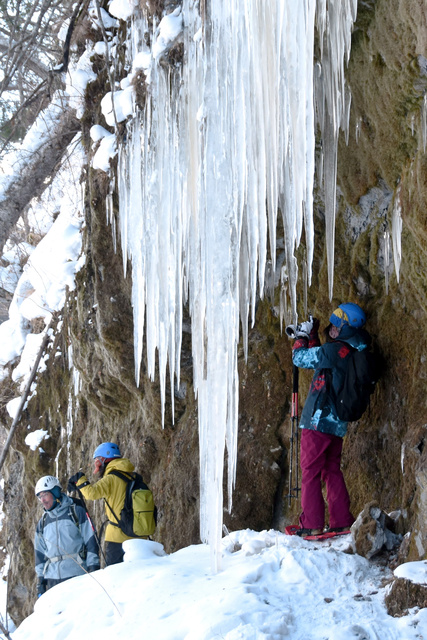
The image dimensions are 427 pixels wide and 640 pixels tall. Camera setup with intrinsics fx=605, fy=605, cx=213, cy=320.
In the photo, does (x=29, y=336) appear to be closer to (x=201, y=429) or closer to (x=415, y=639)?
(x=201, y=429)

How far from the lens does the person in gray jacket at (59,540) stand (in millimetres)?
4793

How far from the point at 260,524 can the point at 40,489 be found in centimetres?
197

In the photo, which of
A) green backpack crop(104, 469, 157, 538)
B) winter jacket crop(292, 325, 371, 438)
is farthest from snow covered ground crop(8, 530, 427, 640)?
green backpack crop(104, 469, 157, 538)

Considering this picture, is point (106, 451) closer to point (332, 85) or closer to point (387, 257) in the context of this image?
point (387, 257)

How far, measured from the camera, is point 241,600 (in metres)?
2.87

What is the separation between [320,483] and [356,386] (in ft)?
2.36

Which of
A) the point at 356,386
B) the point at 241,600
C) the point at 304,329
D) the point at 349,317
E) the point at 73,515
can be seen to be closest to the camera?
the point at 241,600

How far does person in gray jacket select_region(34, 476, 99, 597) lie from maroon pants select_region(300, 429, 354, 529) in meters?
1.85

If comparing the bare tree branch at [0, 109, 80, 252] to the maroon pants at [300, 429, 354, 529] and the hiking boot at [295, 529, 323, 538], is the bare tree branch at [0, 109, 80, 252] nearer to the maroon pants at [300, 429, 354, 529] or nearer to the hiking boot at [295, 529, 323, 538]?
the maroon pants at [300, 429, 354, 529]

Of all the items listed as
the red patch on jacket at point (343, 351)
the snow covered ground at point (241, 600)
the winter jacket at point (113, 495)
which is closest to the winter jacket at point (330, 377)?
the red patch on jacket at point (343, 351)

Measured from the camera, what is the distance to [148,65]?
203 inches

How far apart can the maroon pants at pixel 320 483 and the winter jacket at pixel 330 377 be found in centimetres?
7

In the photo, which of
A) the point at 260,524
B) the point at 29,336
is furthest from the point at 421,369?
the point at 29,336

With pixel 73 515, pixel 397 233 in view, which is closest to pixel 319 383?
pixel 397 233
